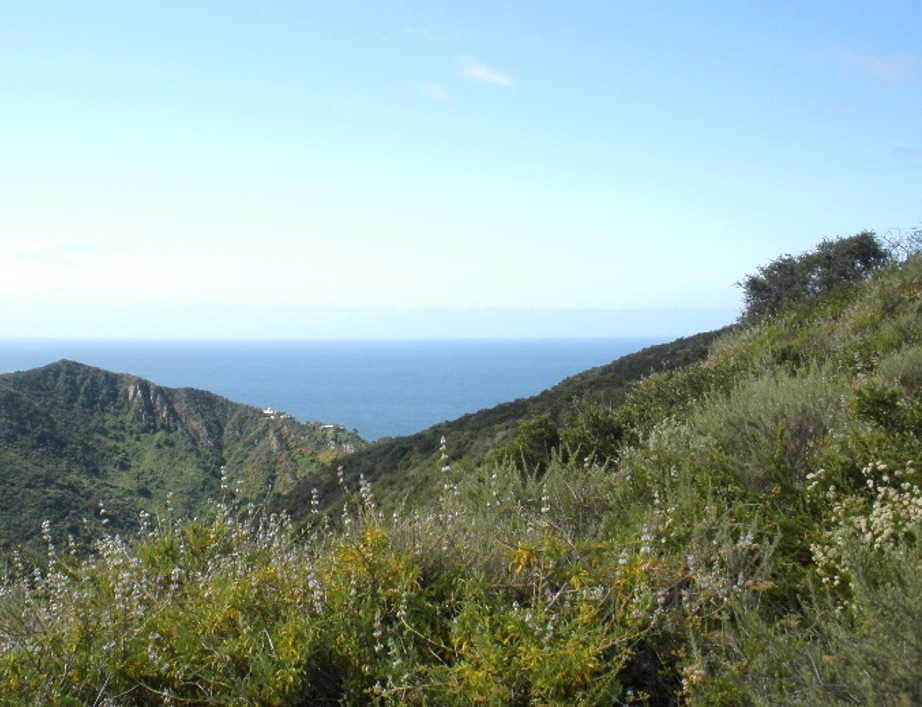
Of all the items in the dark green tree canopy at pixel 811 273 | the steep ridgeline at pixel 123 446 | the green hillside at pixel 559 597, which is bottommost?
the steep ridgeline at pixel 123 446

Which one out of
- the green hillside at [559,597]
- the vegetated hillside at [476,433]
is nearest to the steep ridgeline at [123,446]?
the vegetated hillside at [476,433]

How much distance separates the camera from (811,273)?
2067 centimetres

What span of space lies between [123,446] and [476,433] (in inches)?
572

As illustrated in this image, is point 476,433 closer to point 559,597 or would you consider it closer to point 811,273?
point 811,273

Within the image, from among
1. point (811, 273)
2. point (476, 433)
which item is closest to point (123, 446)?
point (476, 433)

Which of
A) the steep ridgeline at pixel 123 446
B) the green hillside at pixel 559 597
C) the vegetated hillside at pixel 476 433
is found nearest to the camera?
the green hillside at pixel 559 597

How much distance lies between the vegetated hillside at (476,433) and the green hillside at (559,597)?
34.8 ft

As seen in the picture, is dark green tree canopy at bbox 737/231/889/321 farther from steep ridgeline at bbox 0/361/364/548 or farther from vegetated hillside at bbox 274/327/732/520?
steep ridgeline at bbox 0/361/364/548

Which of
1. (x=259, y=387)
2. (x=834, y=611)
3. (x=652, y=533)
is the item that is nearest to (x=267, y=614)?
(x=652, y=533)

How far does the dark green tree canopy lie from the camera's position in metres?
19.4

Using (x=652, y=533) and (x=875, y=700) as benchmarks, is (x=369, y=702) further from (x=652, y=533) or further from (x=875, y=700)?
(x=875, y=700)

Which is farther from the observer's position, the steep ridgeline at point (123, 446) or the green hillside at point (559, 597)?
the steep ridgeline at point (123, 446)

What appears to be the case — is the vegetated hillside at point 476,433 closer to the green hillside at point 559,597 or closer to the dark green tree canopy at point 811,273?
the dark green tree canopy at point 811,273

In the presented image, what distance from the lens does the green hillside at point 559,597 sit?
113 inches
